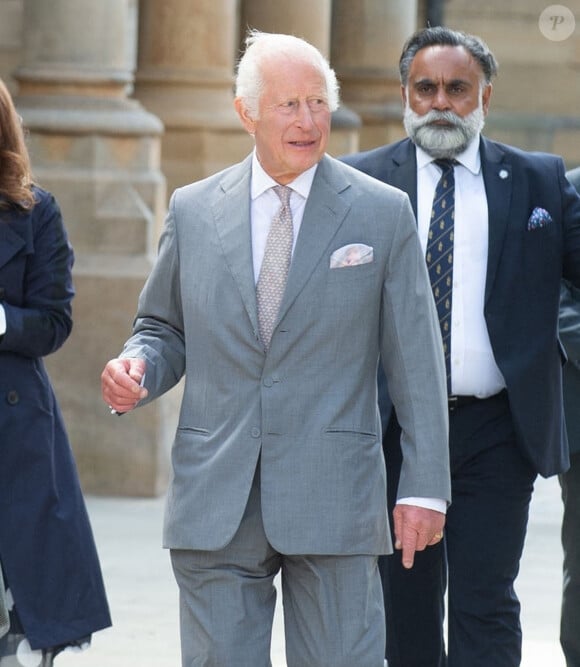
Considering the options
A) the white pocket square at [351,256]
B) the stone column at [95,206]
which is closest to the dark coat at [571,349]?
the white pocket square at [351,256]

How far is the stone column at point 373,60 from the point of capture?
14.7m

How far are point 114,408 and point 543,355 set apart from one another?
4.95ft

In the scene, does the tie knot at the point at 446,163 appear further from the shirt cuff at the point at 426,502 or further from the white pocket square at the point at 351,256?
the shirt cuff at the point at 426,502

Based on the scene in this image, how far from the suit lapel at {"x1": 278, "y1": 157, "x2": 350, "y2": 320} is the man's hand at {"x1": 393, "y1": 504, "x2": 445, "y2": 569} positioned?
20.7 inches

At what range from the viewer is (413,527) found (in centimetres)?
446

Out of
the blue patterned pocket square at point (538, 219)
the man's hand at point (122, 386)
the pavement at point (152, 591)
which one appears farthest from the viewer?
the pavement at point (152, 591)

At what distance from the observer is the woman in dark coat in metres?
5.30

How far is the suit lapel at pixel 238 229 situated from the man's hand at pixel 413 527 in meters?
0.53

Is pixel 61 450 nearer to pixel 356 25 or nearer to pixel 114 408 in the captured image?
pixel 114 408

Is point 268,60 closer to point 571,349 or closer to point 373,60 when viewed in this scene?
point 571,349

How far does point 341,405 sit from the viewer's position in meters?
4.46

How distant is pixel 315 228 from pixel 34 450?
1.24 metres

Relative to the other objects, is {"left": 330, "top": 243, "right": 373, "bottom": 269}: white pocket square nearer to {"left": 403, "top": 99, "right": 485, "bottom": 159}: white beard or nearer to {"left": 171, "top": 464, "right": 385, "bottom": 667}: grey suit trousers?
{"left": 171, "top": 464, "right": 385, "bottom": 667}: grey suit trousers

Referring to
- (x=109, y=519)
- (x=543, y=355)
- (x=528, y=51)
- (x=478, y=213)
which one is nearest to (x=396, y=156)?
(x=478, y=213)
